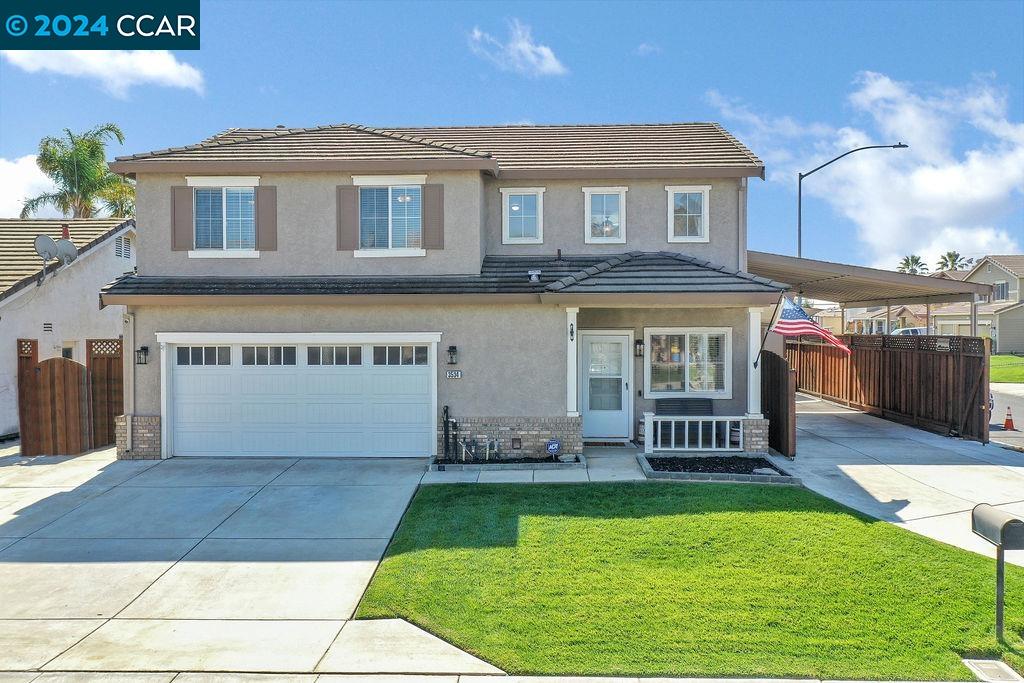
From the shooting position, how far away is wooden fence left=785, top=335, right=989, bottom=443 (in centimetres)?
1327

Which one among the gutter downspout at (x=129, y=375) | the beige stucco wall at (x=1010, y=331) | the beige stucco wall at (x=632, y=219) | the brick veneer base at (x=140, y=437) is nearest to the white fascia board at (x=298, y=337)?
the gutter downspout at (x=129, y=375)

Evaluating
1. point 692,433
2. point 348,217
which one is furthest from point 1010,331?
point 348,217

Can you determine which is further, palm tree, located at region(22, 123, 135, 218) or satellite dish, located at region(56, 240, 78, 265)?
palm tree, located at region(22, 123, 135, 218)

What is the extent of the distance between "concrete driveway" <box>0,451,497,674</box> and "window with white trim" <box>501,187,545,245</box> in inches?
202

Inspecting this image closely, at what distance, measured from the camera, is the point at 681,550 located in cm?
720

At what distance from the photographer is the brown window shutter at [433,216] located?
12.2 m

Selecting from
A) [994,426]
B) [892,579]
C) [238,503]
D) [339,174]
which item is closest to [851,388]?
[994,426]

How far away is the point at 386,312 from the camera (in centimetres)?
1198

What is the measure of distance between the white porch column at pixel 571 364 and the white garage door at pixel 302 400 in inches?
97.6

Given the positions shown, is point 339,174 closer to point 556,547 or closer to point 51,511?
point 51,511

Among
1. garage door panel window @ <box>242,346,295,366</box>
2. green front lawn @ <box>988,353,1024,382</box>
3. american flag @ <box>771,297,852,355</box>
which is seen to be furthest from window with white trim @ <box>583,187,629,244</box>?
green front lawn @ <box>988,353,1024,382</box>

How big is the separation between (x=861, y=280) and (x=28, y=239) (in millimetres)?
20062

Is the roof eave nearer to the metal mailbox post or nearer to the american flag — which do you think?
the american flag

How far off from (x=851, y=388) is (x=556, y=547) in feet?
47.6
